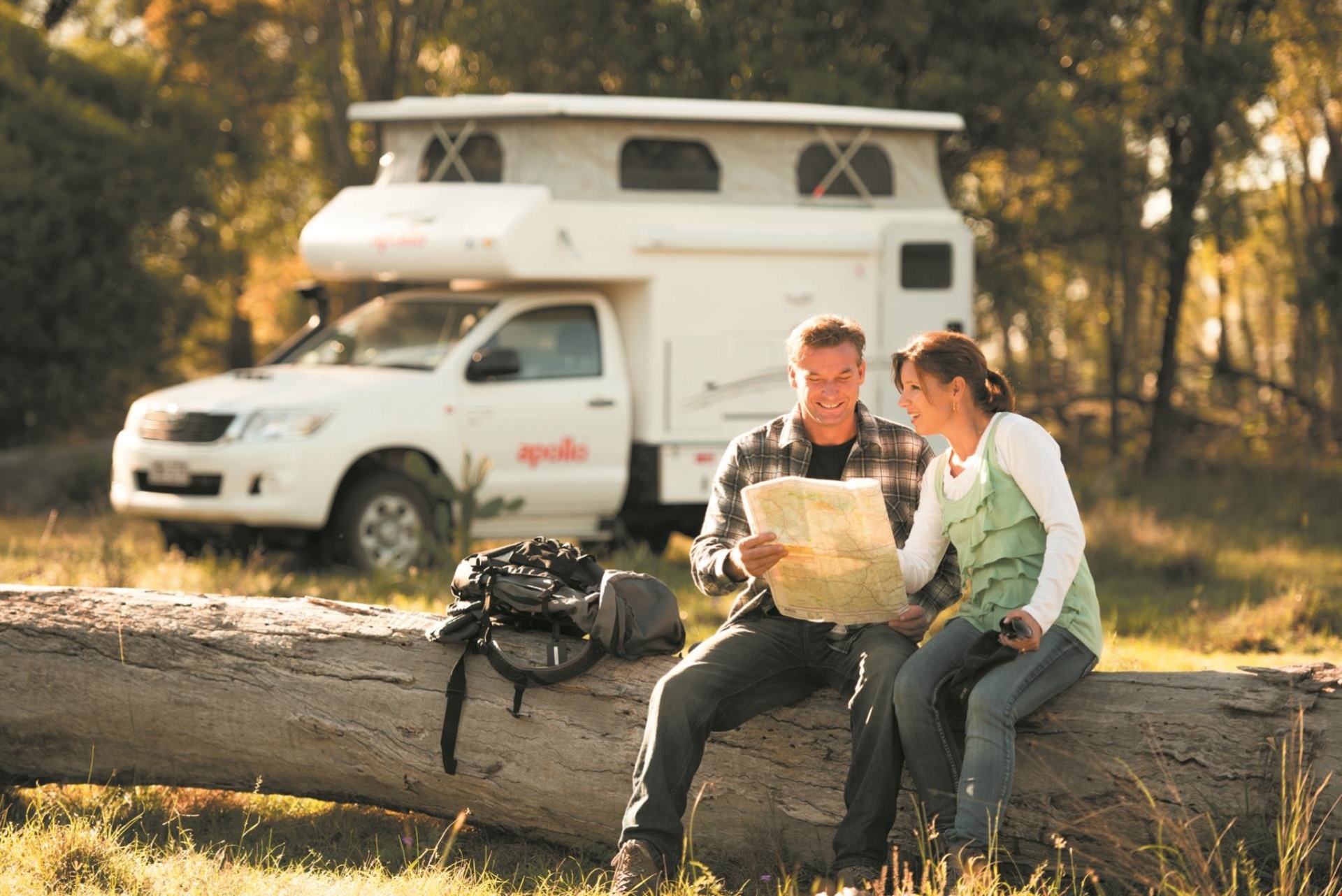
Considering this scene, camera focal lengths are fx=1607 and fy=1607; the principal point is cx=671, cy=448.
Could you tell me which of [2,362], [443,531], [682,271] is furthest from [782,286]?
[2,362]

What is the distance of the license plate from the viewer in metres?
9.29

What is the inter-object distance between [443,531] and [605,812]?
478 centimetres

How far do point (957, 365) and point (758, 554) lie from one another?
79cm

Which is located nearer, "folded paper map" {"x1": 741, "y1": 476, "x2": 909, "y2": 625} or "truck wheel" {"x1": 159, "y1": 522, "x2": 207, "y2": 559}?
"folded paper map" {"x1": 741, "y1": 476, "x2": 909, "y2": 625}

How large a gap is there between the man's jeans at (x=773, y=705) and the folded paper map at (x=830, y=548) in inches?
5.8

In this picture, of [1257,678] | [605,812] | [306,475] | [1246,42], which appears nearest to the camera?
[1257,678]

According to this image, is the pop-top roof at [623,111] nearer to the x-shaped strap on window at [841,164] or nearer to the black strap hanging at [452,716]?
the x-shaped strap on window at [841,164]

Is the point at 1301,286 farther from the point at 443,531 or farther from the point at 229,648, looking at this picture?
the point at 229,648

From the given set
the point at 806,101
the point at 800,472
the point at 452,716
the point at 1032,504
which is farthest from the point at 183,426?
the point at 806,101

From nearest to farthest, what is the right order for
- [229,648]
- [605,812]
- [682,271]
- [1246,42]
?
[605,812] → [229,648] → [682,271] → [1246,42]

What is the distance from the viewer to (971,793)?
13.4ft

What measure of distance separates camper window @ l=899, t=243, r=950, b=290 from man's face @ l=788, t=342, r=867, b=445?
20.8 feet

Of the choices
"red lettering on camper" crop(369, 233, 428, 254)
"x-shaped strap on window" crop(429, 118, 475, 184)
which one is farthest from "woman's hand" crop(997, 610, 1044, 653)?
"x-shaped strap on window" crop(429, 118, 475, 184)

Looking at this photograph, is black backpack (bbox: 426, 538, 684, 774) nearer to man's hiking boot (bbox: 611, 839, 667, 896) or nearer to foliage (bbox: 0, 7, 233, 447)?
man's hiking boot (bbox: 611, 839, 667, 896)
